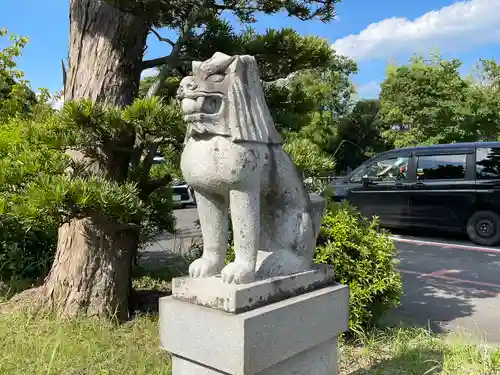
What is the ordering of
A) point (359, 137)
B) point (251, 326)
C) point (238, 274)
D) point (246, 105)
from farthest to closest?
point (359, 137) < point (246, 105) < point (238, 274) < point (251, 326)

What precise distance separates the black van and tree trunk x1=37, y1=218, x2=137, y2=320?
5.81 metres

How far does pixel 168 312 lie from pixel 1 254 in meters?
4.00

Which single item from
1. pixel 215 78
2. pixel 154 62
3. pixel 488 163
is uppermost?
pixel 154 62

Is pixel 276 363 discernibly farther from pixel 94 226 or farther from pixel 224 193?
pixel 94 226

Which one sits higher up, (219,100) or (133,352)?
(219,100)

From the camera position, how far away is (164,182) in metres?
4.02

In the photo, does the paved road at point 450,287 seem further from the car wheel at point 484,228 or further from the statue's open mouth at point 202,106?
the statue's open mouth at point 202,106

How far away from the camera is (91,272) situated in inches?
153

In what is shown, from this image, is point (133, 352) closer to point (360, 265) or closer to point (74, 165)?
point (74, 165)

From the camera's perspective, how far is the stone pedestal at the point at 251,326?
1986 mm

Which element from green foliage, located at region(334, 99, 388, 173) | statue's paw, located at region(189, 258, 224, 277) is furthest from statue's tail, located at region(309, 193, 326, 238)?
green foliage, located at region(334, 99, 388, 173)

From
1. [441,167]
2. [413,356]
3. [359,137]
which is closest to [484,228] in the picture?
[441,167]

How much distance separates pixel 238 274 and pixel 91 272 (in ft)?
7.27

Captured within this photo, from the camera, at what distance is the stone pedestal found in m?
1.99
